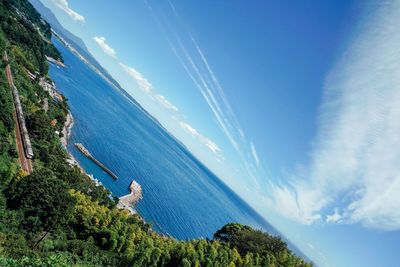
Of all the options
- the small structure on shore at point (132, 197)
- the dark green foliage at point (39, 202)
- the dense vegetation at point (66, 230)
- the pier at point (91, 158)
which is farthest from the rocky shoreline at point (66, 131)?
the dark green foliage at point (39, 202)


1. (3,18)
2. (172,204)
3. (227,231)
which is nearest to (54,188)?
(227,231)

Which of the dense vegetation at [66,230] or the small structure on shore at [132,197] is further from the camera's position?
the small structure on shore at [132,197]

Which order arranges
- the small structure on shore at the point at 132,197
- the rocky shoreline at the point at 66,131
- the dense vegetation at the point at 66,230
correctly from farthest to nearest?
the small structure on shore at the point at 132,197, the rocky shoreline at the point at 66,131, the dense vegetation at the point at 66,230

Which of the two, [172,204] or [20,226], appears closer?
[20,226]

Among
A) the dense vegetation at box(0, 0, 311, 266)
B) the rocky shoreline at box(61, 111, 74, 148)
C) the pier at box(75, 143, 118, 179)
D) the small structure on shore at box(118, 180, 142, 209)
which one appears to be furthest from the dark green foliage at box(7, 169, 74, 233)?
the pier at box(75, 143, 118, 179)

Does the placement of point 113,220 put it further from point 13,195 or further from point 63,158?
point 63,158

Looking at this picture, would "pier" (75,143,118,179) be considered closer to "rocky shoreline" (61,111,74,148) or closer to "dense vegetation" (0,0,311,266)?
"rocky shoreline" (61,111,74,148)

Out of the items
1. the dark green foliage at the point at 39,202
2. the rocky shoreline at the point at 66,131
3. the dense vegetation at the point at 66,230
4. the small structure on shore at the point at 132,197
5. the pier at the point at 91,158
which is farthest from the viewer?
the pier at the point at 91,158

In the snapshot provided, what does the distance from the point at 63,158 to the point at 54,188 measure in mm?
28796

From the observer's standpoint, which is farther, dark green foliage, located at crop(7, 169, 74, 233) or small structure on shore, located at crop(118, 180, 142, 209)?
small structure on shore, located at crop(118, 180, 142, 209)

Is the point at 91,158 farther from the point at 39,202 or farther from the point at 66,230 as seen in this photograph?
the point at 39,202

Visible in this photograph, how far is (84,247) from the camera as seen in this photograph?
116 ft

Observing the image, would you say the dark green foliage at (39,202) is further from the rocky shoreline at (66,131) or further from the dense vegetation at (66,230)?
the rocky shoreline at (66,131)

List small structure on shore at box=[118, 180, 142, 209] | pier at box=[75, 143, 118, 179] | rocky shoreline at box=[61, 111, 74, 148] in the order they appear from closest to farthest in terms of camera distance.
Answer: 1. rocky shoreline at box=[61, 111, 74, 148]
2. small structure on shore at box=[118, 180, 142, 209]
3. pier at box=[75, 143, 118, 179]
